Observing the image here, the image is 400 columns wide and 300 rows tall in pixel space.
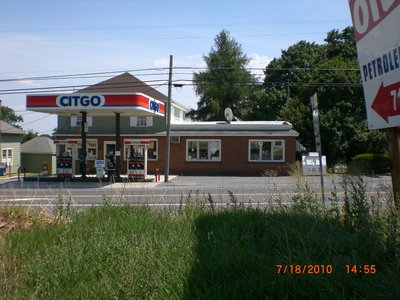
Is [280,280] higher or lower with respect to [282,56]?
lower

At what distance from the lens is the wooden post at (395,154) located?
5395mm

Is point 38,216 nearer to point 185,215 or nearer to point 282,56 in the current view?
point 185,215

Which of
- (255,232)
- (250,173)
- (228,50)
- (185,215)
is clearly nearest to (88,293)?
(255,232)

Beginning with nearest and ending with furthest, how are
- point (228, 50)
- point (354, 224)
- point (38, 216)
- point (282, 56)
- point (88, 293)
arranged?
1. point (88, 293)
2. point (354, 224)
3. point (38, 216)
4. point (282, 56)
5. point (228, 50)

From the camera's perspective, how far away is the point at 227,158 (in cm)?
3547

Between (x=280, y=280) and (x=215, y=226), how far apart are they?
227 cm

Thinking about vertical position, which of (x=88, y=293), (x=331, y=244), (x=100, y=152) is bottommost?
(x=88, y=293)

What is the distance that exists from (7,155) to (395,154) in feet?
153

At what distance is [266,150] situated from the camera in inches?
1387

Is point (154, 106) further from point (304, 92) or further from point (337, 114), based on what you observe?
point (304, 92)

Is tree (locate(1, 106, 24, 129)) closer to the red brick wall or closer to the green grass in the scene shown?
the red brick wall

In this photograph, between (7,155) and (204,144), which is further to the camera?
(7,155)
